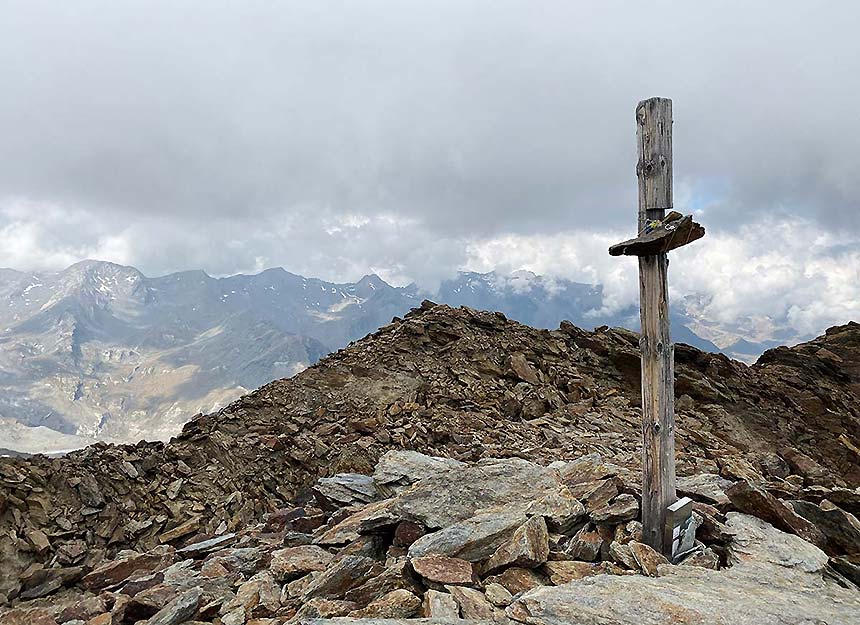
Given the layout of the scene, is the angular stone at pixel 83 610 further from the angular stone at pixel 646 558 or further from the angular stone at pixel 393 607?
the angular stone at pixel 646 558

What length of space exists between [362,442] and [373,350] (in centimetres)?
736

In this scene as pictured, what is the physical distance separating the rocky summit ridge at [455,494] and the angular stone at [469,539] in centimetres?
5

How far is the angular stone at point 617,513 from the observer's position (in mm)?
9258

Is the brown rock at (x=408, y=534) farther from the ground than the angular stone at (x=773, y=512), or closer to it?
closer to it

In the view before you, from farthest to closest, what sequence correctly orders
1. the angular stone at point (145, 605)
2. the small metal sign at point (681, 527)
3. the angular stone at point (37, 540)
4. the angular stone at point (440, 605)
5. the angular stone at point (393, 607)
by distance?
the angular stone at point (37, 540)
the angular stone at point (145, 605)
the small metal sign at point (681, 527)
the angular stone at point (393, 607)
the angular stone at point (440, 605)

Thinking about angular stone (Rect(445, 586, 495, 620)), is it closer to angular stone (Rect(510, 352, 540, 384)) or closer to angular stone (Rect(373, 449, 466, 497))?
angular stone (Rect(373, 449, 466, 497))

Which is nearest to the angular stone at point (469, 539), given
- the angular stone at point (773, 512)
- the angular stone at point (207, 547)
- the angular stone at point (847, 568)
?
the angular stone at point (773, 512)

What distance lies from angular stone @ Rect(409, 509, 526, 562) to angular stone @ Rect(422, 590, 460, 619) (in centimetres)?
112

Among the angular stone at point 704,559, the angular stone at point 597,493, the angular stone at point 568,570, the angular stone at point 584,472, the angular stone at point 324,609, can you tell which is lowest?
the angular stone at point 324,609

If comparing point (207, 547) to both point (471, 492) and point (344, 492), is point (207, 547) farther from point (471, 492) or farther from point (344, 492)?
point (471, 492)

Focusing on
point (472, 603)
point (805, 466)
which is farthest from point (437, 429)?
point (805, 466)

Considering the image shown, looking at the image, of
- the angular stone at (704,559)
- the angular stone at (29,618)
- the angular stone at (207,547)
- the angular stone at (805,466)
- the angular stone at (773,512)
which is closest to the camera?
the angular stone at (704,559)

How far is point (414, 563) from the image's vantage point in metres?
8.45

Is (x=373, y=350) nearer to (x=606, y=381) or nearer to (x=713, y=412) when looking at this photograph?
(x=606, y=381)
